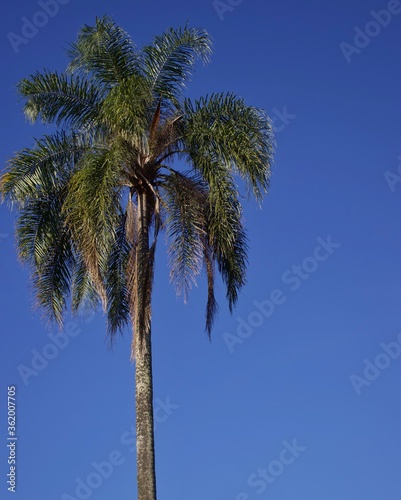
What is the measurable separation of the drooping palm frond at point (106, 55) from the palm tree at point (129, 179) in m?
0.02

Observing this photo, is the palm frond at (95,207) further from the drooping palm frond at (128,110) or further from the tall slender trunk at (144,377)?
the tall slender trunk at (144,377)

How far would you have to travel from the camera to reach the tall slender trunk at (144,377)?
19.1 m

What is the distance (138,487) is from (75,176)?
5.93m

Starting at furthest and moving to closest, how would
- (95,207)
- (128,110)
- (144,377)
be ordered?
1. (128,110)
2. (95,207)
3. (144,377)

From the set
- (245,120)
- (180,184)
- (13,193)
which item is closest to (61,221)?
(13,193)

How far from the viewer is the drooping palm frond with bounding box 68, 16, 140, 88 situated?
22.2m

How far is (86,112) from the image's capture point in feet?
72.9

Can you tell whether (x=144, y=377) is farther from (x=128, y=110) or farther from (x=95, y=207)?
(x=128, y=110)

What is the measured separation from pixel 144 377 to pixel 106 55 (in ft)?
22.2

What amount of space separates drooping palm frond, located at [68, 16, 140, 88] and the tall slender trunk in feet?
11.4

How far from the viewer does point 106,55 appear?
22250mm

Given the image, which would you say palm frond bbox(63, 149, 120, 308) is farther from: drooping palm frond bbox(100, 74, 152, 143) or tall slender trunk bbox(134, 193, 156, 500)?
tall slender trunk bbox(134, 193, 156, 500)

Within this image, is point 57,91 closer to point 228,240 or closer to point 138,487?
point 228,240

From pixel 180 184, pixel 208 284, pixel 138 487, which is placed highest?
pixel 180 184
